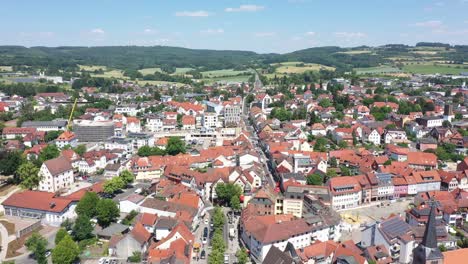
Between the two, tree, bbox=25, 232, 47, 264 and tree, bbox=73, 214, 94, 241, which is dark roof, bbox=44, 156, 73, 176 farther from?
tree, bbox=25, 232, 47, 264

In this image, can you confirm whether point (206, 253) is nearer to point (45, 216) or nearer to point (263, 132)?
point (45, 216)

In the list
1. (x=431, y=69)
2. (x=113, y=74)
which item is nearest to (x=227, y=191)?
(x=113, y=74)

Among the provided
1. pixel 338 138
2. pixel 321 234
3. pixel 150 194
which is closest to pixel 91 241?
pixel 150 194

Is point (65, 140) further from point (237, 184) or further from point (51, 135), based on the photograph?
point (237, 184)

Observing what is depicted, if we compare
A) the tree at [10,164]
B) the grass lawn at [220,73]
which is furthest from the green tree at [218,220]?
the grass lawn at [220,73]

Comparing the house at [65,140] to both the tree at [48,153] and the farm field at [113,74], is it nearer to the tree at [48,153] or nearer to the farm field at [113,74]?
the tree at [48,153]
